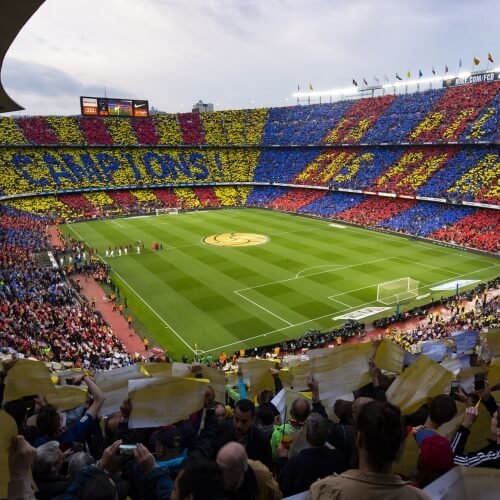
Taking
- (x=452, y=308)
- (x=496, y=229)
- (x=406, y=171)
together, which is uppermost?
(x=406, y=171)

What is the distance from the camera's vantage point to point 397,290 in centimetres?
3294

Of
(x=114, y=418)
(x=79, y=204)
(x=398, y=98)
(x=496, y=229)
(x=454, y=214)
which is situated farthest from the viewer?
(x=398, y=98)

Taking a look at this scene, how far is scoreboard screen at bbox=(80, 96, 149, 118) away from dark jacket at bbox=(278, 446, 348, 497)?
85.2m

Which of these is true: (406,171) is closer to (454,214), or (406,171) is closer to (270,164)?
(454,214)

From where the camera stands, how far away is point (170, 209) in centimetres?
7000

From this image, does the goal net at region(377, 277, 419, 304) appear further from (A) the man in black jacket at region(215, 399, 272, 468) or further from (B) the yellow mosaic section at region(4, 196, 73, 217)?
(B) the yellow mosaic section at region(4, 196, 73, 217)

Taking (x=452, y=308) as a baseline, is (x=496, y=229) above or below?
above

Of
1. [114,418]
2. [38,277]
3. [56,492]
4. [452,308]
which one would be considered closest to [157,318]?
[38,277]

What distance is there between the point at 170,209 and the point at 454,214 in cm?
4088

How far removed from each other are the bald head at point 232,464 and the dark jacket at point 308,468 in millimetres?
615

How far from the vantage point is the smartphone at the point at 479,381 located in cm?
683

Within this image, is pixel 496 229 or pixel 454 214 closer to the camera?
pixel 496 229

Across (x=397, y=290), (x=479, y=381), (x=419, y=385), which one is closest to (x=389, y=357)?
(x=479, y=381)

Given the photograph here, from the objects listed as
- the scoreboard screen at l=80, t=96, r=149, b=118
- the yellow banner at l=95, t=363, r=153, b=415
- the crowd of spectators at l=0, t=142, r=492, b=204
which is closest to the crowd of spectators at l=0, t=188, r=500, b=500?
the yellow banner at l=95, t=363, r=153, b=415
